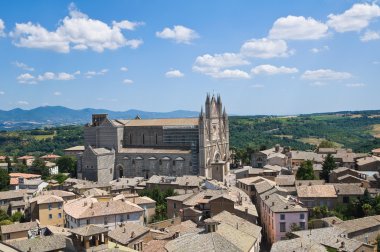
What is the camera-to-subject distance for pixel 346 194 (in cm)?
5581

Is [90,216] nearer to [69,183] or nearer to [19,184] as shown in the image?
[69,183]

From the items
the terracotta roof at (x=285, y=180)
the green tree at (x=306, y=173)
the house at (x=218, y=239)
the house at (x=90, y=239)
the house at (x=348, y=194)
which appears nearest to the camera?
the house at (x=218, y=239)

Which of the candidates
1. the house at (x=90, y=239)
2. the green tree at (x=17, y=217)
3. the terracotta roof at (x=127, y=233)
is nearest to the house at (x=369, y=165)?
the terracotta roof at (x=127, y=233)

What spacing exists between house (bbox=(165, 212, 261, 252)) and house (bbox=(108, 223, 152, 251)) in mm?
6451

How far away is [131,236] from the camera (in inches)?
1686

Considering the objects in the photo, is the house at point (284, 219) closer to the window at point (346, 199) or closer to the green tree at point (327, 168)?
the window at point (346, 199)

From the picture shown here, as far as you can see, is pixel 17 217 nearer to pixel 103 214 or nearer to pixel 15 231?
pixel 15 231

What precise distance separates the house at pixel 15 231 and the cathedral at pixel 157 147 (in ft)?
126

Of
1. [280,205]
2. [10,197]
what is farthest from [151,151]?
[280,205]

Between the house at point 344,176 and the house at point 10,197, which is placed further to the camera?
the house at point 10,197

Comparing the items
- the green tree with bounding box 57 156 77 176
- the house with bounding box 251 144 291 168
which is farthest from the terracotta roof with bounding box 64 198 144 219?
the green tree with bounding box 57 156 77 176

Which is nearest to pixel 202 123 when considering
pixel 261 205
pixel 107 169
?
pixel 107 169

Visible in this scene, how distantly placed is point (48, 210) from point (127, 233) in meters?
18.0

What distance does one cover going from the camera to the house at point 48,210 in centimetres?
5750
